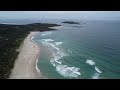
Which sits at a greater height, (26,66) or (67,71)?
(26,66)

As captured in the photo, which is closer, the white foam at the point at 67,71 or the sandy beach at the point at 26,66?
the sandy beach at the point at 26,66

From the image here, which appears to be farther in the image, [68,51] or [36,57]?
[68,51]

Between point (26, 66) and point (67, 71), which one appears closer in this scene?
point (67, 71)

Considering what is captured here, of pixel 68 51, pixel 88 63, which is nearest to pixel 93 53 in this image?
pixel 68 51

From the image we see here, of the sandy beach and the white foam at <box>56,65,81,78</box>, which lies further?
the white foam at <box>56,65,81,78</box>
